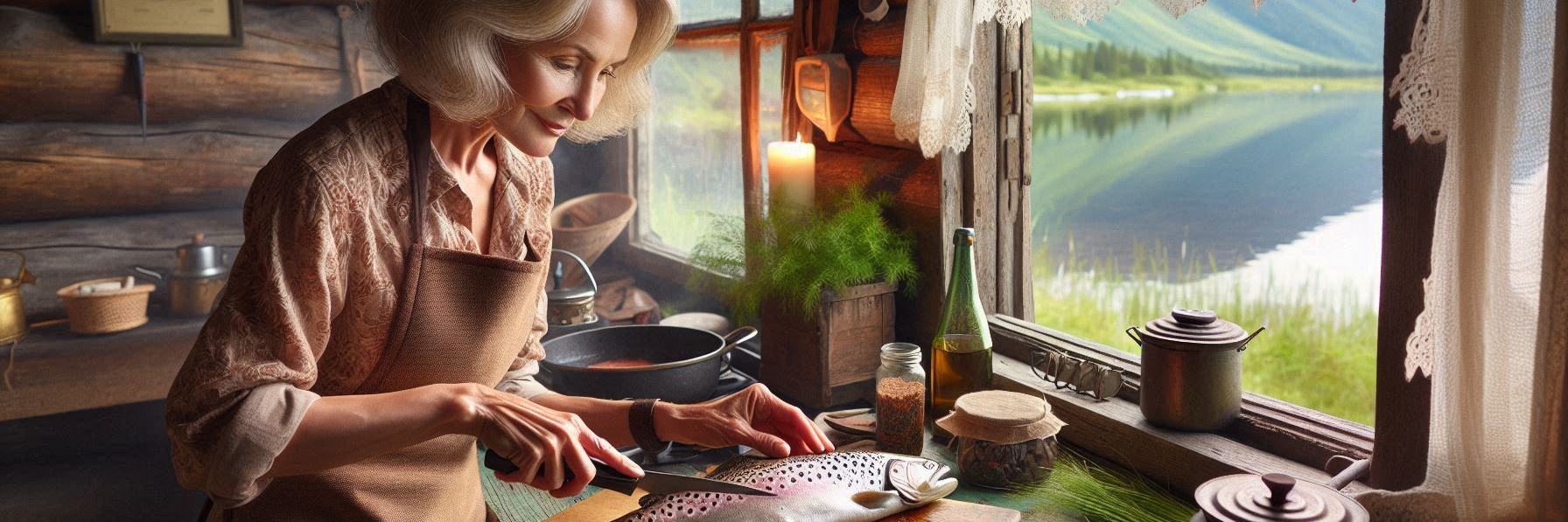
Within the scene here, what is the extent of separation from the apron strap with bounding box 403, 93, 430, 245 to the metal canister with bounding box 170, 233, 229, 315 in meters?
3.67

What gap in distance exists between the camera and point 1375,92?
6.91ft

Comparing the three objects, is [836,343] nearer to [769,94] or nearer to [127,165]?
[769,94]

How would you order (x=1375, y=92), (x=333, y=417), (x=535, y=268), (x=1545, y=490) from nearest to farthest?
1. (x=1545, y=490)
2. (x=333, y=417)
3. (x=535, y=268)
4. (x=1375, y=92)

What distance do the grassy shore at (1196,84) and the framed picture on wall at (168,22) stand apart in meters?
3.88

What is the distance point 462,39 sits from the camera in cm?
156

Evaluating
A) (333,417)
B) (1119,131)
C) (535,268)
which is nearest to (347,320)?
(333,417)

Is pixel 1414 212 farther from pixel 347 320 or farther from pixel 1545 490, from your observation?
pixel 347 320

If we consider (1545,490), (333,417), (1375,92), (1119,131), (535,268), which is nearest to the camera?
(1545,490)

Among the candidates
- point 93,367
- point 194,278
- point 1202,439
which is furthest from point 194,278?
point 1202,439

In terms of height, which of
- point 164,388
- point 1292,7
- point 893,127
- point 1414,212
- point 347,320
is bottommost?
point 164,388

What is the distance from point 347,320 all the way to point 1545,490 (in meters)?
1.70

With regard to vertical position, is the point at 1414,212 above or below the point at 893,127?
below

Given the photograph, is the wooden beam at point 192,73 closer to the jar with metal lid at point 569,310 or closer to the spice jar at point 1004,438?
the jar with metal lid at point 569,310

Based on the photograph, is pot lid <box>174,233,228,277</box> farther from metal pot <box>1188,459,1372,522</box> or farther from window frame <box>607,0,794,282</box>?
metal pot <box>1188,459,1372,522</box>
